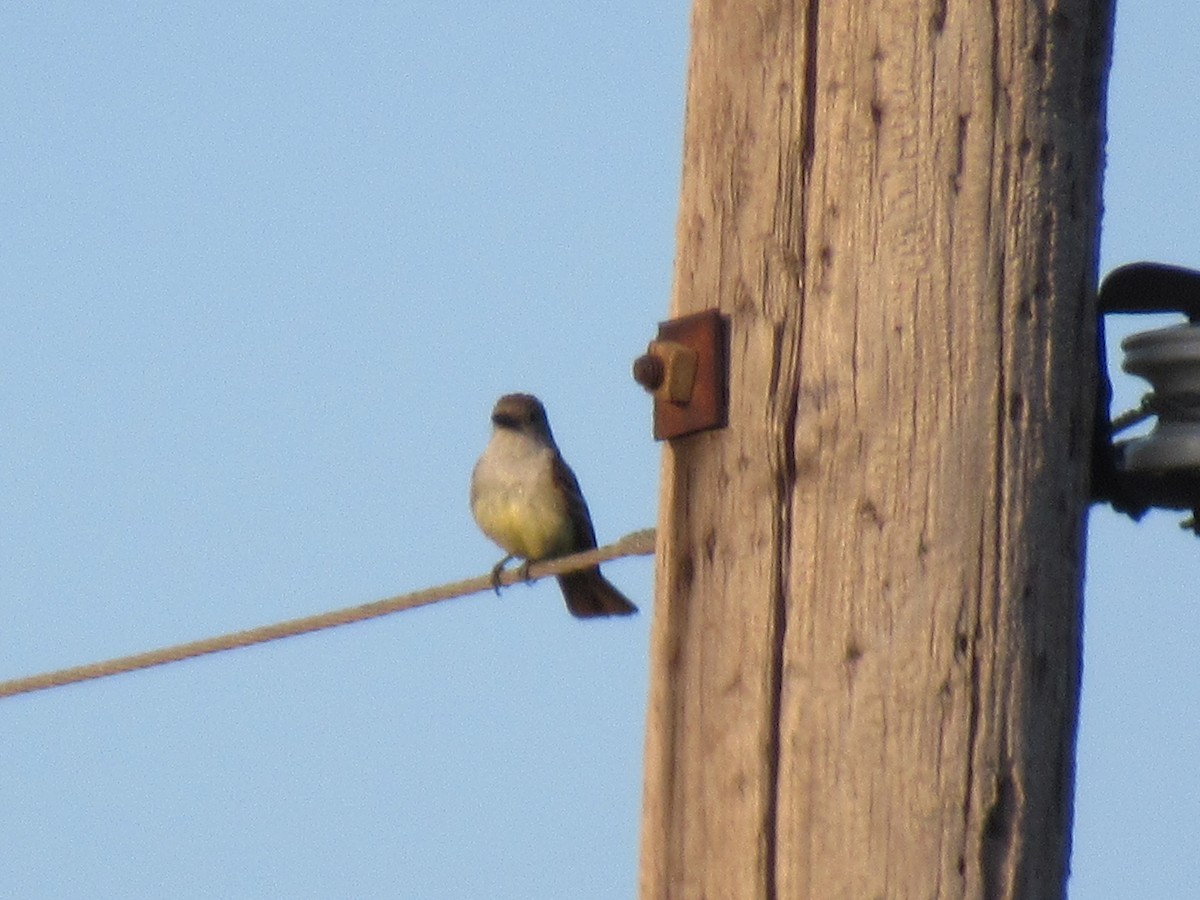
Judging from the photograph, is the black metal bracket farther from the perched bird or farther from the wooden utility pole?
the perched bird

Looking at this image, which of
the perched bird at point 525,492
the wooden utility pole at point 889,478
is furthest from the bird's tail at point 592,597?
the wooden utility pole at point 889,478

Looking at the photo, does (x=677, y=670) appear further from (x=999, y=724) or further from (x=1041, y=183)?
(x=1041, y=183)

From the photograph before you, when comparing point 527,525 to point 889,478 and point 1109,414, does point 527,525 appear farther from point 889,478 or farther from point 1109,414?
point 889,478

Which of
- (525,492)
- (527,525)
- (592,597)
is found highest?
(525,492)

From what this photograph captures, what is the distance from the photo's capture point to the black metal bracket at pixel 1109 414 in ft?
10.6

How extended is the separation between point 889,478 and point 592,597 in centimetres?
513

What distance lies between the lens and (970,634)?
115 inches

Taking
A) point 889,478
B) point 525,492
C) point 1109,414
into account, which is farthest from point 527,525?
point 889,478

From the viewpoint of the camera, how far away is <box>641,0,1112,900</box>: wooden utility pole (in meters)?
2.91

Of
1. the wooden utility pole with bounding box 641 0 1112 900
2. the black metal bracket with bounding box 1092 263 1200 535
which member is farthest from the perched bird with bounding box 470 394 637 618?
the wooden utility pole with bounding box 641 0 1112 900

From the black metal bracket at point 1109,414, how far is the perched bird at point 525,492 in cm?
506

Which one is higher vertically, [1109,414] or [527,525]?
[1109,414]

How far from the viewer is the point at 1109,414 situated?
3271 millimetres

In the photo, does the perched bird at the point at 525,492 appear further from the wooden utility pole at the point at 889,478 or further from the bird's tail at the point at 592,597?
the wooden utility pole at the point at 889,478
